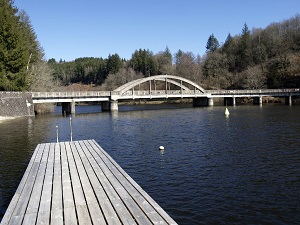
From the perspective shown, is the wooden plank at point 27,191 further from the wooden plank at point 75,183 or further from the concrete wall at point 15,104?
the concrete wall at point 15,104

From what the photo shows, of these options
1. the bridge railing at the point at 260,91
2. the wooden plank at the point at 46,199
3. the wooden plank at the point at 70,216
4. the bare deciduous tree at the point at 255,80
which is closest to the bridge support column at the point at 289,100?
the bridge railing at the point at 260,91

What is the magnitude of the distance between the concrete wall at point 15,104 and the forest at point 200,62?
2.11 meters

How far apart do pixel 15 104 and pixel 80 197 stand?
45.2m

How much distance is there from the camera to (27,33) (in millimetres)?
58031

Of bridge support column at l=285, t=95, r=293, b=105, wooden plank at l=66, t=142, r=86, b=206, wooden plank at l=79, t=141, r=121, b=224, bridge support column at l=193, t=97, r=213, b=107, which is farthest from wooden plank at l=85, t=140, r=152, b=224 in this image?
bridge support column at l=285, t=95, r=293, b=105

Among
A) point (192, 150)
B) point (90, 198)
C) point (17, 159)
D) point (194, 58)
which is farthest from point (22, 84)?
point (194, 58)

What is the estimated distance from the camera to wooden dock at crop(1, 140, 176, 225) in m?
6.55

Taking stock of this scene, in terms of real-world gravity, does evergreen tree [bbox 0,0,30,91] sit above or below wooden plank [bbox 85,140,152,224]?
above

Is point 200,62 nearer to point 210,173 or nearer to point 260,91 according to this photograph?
point 260,91

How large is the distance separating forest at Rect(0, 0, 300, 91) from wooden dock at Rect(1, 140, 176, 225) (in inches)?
1669

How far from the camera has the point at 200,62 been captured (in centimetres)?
13975

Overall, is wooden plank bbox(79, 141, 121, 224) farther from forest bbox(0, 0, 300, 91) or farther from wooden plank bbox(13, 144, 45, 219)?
forest bbox(0, 0, 300, 91)

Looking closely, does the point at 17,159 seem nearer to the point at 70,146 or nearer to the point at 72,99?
the point at 70,146

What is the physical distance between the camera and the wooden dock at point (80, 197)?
6551mm
